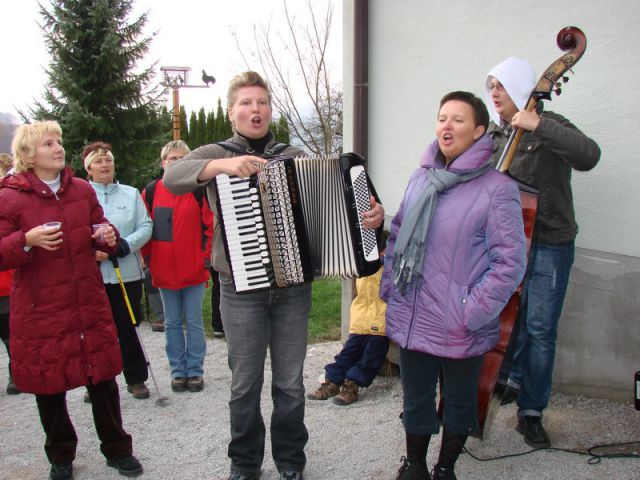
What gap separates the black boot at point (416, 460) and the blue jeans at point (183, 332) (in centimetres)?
229

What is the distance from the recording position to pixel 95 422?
10.9 ft

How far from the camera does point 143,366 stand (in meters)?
4.69

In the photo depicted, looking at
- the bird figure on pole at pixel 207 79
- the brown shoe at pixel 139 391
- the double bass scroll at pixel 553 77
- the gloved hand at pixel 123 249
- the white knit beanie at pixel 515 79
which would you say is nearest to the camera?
the double bass scroll at pixel 553 77

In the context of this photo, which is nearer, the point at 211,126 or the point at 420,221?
the point at 420,221

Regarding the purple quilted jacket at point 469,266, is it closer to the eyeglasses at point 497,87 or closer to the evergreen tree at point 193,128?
the eyeglasses at point 497,87

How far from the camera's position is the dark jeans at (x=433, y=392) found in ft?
9.55

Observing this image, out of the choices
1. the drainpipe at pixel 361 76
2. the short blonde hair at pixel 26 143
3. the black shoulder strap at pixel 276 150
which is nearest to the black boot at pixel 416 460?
the black shoulder strap at pixel 276 150

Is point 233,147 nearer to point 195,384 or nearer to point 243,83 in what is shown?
point 243,83

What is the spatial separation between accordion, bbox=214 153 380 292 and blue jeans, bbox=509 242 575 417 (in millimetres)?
1088

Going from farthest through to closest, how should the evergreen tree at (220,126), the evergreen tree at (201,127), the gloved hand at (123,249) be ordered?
1. the evergreen tree at (201,127)
2. the evergreen tree at (220,126)
3. the gloved hand at (123,249)

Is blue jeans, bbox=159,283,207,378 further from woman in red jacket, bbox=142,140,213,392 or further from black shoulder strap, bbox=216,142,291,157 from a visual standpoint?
black shoulder strap, bbox=216,142,291,157

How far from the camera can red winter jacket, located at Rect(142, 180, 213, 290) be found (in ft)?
15.2

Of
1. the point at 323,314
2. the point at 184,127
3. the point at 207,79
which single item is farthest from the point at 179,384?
the point at 184,127

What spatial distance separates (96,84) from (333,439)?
8.24m
